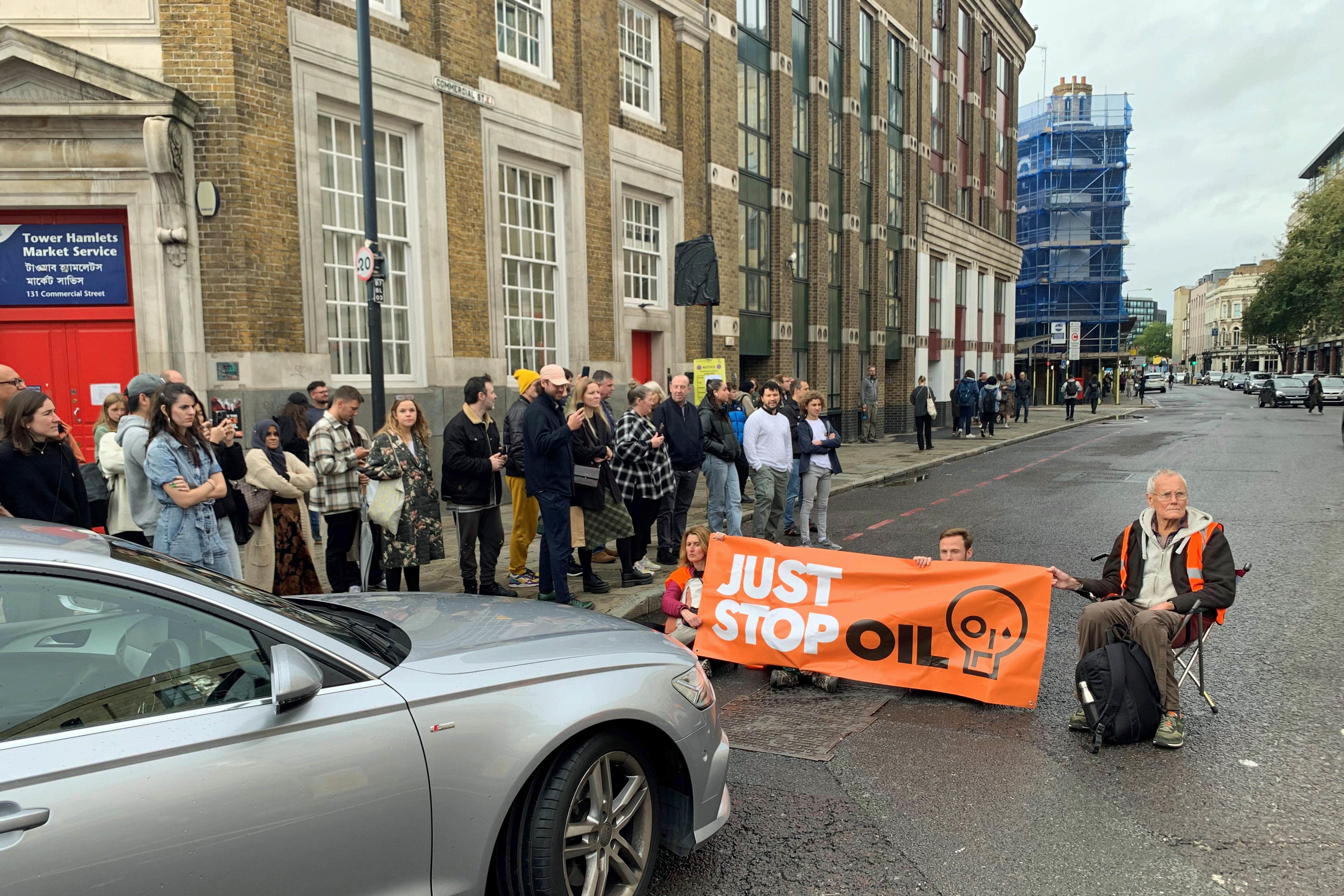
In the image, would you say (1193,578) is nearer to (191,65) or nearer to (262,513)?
(262,513)

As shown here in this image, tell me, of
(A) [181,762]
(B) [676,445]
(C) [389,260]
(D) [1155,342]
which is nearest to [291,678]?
(A) [181,762]

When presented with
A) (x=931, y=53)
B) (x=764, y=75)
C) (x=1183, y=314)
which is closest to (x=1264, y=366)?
(x=1183, y=314)

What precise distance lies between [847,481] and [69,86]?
12.3m

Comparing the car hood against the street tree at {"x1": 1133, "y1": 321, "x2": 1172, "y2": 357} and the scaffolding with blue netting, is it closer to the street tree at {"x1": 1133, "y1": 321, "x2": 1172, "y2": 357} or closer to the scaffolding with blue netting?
the scaffolding with blue netting

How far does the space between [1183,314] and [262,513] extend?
20358cm

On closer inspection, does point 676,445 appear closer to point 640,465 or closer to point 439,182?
point 640,465

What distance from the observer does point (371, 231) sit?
8758mm

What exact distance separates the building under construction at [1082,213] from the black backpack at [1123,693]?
62115mm

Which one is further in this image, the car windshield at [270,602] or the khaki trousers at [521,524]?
the khaki trousers at [521,524]

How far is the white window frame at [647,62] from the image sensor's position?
15453mm

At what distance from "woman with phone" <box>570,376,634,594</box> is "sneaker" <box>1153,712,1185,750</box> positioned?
178 inches

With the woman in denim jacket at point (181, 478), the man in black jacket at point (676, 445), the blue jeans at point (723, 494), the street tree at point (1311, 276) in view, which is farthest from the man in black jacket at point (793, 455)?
the street tree at point (1311, 276)

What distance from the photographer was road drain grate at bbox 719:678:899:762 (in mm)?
4566

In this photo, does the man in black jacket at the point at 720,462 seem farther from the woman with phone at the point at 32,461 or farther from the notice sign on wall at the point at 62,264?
the notice sign on wall at the point at 62,264
